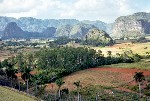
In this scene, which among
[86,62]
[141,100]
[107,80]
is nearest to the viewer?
[141,100]

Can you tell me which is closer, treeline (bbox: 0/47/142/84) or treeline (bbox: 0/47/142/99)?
treeline (bbox: 0/47/142/99)

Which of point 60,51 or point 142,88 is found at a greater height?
point 60,51

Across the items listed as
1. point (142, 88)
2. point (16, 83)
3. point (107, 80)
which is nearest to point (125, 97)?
point (142, 88)

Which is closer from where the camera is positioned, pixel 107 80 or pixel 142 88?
pixel 142 88

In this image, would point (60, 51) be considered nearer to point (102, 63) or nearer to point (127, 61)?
point (102, 63)

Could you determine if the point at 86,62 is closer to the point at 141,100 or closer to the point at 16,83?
the point at 16,83

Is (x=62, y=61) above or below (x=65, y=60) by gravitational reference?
below

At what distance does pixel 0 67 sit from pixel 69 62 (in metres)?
35.2

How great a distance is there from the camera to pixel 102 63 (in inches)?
7180

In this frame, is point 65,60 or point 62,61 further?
point 65,60

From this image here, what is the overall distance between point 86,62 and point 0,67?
45123 mm

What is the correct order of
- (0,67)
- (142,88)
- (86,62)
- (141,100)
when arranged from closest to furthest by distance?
(141,100)
(142,88)
(0,67)
(86,62)

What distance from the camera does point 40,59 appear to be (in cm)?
17700

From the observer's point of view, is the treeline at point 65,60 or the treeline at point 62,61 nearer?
the treeline at point 62,61
